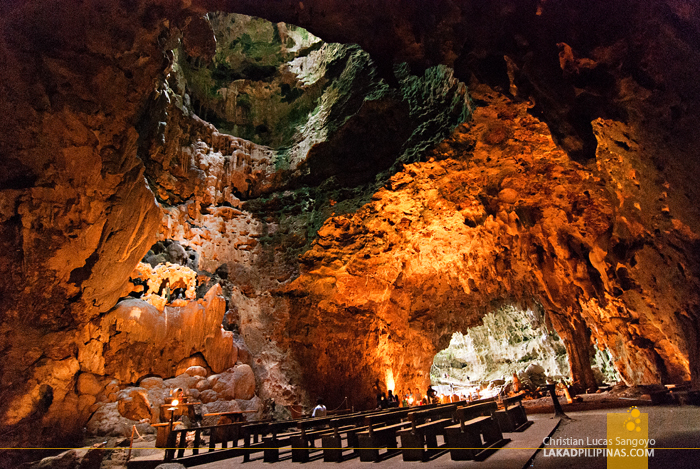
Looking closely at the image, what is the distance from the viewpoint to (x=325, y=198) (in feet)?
41.4

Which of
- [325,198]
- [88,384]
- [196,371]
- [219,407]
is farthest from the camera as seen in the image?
[325,198]

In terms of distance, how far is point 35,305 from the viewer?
6.89m

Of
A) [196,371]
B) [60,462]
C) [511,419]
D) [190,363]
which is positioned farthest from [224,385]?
[511,419]

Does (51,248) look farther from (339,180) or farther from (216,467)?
(339,180)

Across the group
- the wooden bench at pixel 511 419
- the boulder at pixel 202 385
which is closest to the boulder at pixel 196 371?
the boulder at pixel 202 385

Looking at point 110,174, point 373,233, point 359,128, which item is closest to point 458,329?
point 373,233

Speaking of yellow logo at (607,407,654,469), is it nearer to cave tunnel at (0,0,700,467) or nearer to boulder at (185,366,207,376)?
cave tunnel at (0,0,700,467)

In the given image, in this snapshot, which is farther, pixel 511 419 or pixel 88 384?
pixel 88 384

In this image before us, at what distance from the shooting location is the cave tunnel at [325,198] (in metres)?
5.03

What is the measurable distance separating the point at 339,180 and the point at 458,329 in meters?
10.9

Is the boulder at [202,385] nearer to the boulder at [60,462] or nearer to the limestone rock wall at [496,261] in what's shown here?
the limestone rock wall at [496,261]

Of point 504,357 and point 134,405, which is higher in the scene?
point 504,357

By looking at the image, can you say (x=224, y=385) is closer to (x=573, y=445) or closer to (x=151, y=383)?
(x=151, y=383)

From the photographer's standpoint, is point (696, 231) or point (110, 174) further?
point (110, 174)
